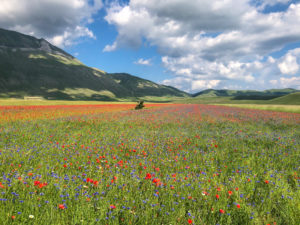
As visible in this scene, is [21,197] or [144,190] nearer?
[21,197]

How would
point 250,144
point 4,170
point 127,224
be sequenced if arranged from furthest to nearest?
1. point 250,144
2. point 4,170
3. point 127,224

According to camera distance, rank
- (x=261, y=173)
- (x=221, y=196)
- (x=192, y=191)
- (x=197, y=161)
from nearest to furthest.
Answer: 1. (x=221, y=196)
2. (x=192, y=191)
3. (x=261, y=173)
4. (x=197, y=161)

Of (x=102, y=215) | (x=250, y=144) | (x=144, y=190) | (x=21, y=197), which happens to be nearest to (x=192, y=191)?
(x=144, y=190)

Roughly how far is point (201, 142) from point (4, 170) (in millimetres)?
8605

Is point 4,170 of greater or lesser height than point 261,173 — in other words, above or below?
above

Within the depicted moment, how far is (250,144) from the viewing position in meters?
9.56

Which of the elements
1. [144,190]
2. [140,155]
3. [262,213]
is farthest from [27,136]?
[262,213]

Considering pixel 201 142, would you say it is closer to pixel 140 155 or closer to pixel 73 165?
pixel 140 155

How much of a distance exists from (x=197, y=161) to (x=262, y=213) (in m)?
3.29

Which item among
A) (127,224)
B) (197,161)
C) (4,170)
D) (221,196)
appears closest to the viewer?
(127,224)

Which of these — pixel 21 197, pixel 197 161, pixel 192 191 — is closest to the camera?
pixel 21 197

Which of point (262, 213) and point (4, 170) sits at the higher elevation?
point (4, 170)

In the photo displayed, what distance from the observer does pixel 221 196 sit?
4.04 metres

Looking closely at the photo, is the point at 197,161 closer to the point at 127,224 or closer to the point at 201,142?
the point at 201,142
